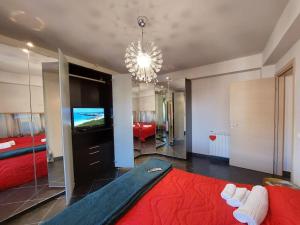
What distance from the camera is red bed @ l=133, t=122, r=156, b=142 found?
4312mm

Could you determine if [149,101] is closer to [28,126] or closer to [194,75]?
[194,75]

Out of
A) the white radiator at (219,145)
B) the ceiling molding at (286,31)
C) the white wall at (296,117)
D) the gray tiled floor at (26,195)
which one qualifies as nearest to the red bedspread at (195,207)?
the white wall at (296,117)

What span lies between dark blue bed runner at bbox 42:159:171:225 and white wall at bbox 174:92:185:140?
7.86 ft

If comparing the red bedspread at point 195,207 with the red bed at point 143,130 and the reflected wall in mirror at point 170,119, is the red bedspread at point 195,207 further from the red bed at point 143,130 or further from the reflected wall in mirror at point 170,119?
the red bed at point 143,130

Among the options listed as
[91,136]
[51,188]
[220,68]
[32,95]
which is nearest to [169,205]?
[51,188]

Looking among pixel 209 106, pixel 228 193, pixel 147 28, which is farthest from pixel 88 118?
pixel 209 106

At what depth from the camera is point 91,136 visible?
9.91 feet

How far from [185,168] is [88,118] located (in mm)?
2413

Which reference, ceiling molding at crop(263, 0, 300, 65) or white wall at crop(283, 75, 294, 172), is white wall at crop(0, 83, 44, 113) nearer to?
ceiling molding at crop(263, 0, 300, 65)

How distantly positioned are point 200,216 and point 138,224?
461mm

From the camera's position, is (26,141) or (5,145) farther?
(26,141)

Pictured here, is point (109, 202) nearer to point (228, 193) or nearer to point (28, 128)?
point (228, 193)

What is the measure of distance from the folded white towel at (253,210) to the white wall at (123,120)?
2.44 meters

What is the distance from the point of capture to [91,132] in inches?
115
